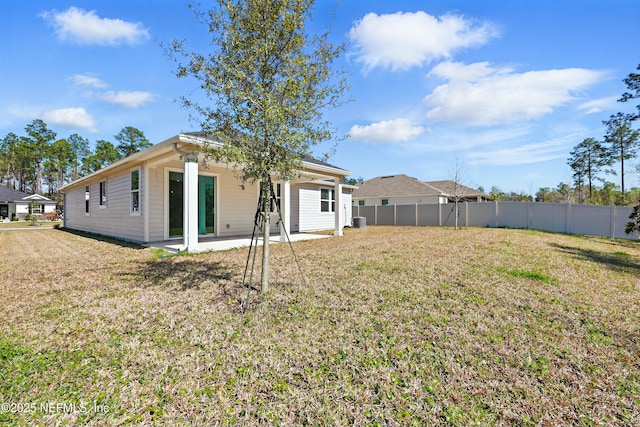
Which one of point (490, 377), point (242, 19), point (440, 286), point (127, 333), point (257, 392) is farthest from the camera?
point (440, 286)

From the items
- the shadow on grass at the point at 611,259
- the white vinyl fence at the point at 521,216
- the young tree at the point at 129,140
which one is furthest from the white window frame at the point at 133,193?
the young tree at the point at 129,140

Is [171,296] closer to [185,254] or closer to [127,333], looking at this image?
[127,333]

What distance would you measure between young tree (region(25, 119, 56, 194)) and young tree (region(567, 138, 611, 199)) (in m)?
68.9

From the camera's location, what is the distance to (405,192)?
25.7m

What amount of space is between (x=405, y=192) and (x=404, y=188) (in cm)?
68

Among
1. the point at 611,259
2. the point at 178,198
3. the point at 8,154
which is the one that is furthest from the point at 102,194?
the point at 8,154

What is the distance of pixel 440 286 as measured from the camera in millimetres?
4566

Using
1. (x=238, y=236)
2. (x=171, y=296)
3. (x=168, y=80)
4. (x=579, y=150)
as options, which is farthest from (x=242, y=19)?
(x=579, y=150)

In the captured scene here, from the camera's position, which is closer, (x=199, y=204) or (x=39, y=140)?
(x=199, y=204)

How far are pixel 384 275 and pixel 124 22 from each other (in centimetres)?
871

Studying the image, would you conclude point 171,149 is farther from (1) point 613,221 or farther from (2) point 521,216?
(1) point 613,221

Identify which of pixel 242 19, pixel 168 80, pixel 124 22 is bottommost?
pixel 168 80

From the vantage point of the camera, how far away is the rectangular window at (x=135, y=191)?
30.5ft

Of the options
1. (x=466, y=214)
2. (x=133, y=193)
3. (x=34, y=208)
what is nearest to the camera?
(x=133, y=193)
